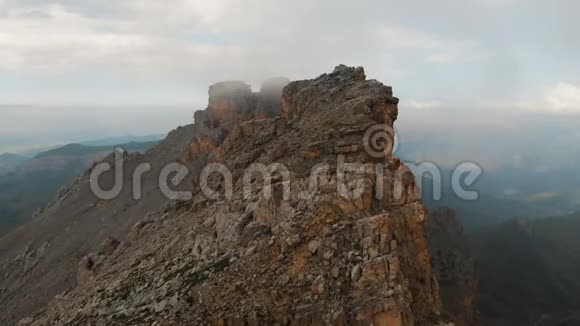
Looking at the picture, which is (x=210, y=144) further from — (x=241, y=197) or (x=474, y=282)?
(x=474, y=282)

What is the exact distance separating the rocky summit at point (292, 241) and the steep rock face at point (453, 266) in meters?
54.1

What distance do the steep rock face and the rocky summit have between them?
54.1 meters

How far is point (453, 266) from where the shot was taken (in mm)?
99438

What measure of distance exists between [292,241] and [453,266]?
84.6 metres

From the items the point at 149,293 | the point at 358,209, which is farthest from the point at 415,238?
the point at 149,293

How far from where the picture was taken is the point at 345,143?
26.3 metres

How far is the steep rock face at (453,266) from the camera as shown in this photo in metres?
87.8

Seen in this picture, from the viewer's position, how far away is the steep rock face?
87750 mm

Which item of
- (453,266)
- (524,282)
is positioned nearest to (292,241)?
(453,266)

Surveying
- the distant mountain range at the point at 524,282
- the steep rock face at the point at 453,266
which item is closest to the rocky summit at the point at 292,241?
the steep rock face at the point at 453,266

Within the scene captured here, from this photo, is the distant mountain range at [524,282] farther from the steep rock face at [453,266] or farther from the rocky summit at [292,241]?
the rocky summit at [292,241]

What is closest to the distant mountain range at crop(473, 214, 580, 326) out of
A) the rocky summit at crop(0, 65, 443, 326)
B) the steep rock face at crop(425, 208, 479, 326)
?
the steep rock face at crop(425, 208, 479, 326)

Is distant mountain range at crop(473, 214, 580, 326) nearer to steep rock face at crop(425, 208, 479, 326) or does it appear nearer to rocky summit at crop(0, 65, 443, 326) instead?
steep rock face at crop(425, 208, 479, 326)

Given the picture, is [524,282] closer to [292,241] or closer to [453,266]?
[453,266]
